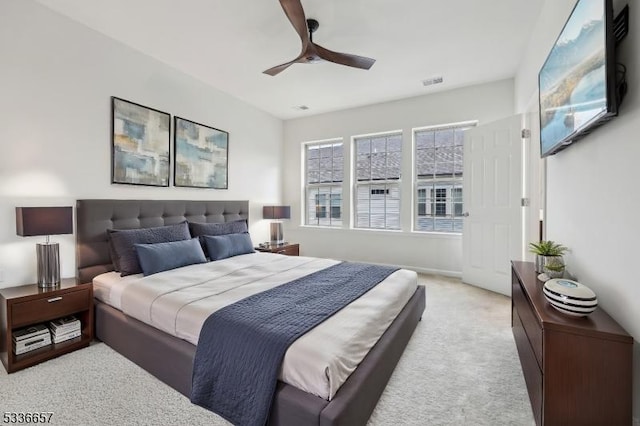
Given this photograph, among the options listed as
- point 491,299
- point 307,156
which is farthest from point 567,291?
point 307,156

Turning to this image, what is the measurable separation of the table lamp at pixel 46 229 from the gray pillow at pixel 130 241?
1.39 ft

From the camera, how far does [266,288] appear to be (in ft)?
7.65

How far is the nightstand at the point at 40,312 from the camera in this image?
2.09 meters

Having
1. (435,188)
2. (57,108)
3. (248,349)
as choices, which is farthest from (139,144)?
(435,188)

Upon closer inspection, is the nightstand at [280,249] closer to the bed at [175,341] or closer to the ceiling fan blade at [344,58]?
the bed at [175,341]

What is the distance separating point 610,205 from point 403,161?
138 inches

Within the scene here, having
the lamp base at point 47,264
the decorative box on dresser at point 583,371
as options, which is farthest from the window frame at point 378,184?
the lamp base at point 47,264

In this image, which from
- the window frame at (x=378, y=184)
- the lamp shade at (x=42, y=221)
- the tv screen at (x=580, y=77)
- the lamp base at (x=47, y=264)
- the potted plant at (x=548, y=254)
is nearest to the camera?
the tv screen at (x=580, y=77)

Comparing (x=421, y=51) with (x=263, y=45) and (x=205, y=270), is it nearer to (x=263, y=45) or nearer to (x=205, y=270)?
(x=263, y=45)

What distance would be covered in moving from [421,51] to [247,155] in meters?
3.00

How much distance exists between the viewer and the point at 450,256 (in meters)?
4.57

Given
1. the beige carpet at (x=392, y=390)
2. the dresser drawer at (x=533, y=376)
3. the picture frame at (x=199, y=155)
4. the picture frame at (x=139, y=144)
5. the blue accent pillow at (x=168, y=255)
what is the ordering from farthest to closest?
the picture frame at (x=199, y=155) < the picture frame at (x=139, y=144) < the blue accent pillow at (x=168, y=255) < the beige carpet at (x=392, y=390) < the dresser drawer at (x=533, y=376)

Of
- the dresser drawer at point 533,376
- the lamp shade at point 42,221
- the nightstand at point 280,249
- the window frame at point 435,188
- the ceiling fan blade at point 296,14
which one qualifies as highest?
the ceiling fan blade at point 296,14

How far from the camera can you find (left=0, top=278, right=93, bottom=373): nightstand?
82.2 inches
